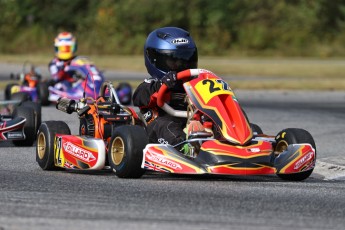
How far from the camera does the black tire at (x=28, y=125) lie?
11906 millimetres

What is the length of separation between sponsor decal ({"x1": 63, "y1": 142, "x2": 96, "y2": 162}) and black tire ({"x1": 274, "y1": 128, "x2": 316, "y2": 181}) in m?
1.58

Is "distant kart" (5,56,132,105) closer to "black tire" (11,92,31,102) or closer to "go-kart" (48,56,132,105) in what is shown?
"go-kart" (48,56,132,105)

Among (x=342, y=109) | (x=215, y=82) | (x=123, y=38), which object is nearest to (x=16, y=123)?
(x=215, y=82)

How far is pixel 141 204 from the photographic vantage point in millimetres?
7141

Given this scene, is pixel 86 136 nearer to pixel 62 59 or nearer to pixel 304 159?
pixel 304 159

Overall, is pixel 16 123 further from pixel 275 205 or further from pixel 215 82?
pixel 275 205

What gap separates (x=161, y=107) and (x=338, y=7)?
121ft

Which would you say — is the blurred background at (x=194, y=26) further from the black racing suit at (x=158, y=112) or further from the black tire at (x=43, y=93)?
the black racing suit at (x=158, y=112)

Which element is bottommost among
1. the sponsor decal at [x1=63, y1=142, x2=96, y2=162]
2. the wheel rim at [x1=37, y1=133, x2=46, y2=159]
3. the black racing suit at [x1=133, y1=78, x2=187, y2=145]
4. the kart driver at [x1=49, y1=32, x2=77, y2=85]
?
the kart driver at [x1=49, y1=32, x2=77, y2=85]

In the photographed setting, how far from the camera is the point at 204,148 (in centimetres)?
844

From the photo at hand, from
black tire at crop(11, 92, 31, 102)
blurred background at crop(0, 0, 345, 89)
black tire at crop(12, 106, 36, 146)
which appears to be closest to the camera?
black tire at crop(12, 106, 36, 146)

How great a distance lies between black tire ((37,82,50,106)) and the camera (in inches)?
742


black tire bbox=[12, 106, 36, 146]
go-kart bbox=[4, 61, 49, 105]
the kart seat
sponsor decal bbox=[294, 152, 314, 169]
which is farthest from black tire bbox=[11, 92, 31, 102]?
sponsor decal bbox=[294, 152, 314, 169]

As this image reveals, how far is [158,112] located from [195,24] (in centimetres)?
3492
